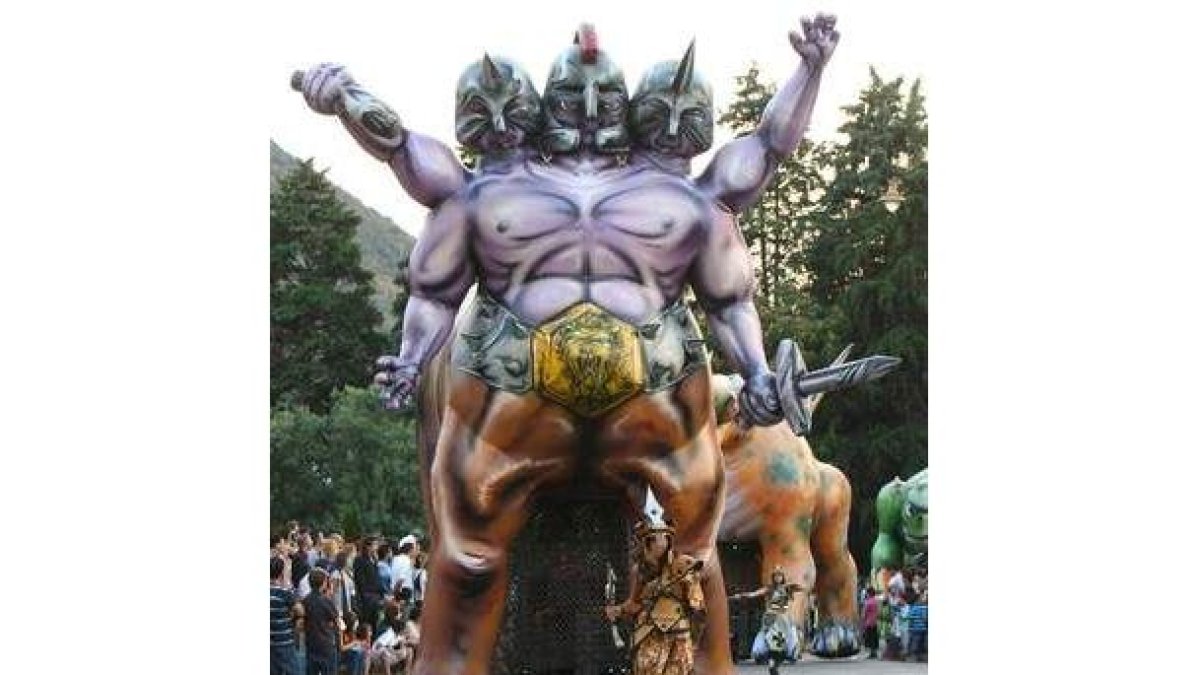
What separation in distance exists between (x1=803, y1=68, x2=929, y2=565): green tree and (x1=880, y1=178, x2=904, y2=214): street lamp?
42 mm

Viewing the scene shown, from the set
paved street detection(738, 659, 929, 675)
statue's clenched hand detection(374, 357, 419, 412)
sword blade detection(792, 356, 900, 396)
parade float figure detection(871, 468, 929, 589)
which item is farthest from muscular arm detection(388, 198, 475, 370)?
parade float figure detection(871, 468, 929, 589)

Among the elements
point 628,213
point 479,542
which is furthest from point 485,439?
point 628,213

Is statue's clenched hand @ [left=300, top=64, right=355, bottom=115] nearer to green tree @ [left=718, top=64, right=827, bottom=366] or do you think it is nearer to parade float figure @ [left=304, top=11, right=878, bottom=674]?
parade float figure @ [left=304, top=11, right=878, bottom=674]

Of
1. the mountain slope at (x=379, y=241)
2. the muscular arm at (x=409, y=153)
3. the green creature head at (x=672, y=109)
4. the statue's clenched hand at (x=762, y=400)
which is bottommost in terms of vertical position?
the statue's clenched hand at (x=762, y=400)

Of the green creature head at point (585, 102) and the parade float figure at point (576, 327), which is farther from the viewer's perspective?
the green creature head at point (585, 102)

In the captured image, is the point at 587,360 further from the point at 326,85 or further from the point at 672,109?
the point at 326,85

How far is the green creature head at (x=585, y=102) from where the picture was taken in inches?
347

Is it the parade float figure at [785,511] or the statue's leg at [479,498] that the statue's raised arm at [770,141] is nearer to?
the statue's leg at [479,498]

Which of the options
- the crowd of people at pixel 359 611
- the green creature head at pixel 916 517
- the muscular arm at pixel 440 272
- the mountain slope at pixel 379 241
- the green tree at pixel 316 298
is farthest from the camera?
the mountain slope at pixel 379 241

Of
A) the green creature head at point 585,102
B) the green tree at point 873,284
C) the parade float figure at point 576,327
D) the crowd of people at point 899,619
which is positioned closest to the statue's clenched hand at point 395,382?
the parade float figure at point 576,327

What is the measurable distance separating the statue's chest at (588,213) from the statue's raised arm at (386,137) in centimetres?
16

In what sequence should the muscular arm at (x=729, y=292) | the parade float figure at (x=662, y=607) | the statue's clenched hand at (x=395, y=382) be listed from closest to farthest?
the statue's clenched hand at (x=395, y=382) < the parade float figure at (x=662, y=607) < the muscular arm at (x=729, y=292)

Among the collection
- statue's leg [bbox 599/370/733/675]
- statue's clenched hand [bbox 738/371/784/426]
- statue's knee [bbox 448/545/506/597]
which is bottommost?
statue's knee [bbox 448/545/506/597]

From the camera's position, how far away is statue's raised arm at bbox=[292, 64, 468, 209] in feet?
28.0
